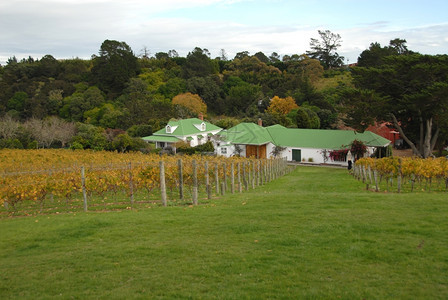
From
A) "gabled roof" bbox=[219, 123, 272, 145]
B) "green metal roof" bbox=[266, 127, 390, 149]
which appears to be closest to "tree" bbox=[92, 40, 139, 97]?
"gabled roof" bbox=[219, 123, 272, 145]

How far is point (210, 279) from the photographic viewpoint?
5.77 m

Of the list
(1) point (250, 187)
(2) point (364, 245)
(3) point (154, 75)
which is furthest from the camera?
(3) point (154, 75)

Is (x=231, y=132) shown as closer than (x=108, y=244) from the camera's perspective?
No

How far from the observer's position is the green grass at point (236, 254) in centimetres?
540

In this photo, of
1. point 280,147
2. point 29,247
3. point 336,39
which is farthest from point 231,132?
point 336,39

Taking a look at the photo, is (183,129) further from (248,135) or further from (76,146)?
(76,146)

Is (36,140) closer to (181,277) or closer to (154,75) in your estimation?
(154,75)

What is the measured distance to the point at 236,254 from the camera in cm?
675

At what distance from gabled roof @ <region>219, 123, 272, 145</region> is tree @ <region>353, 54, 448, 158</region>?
42.5 ft

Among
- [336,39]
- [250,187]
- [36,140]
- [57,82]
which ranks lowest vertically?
[250,187]

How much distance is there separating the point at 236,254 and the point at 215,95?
75.3 metres

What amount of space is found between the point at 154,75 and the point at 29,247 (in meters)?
81.4

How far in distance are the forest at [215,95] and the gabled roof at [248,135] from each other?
965 cm

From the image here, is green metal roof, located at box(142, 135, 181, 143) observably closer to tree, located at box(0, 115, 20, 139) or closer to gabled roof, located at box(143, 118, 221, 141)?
gabled roof, located at box(143, 118, 221, 141)
